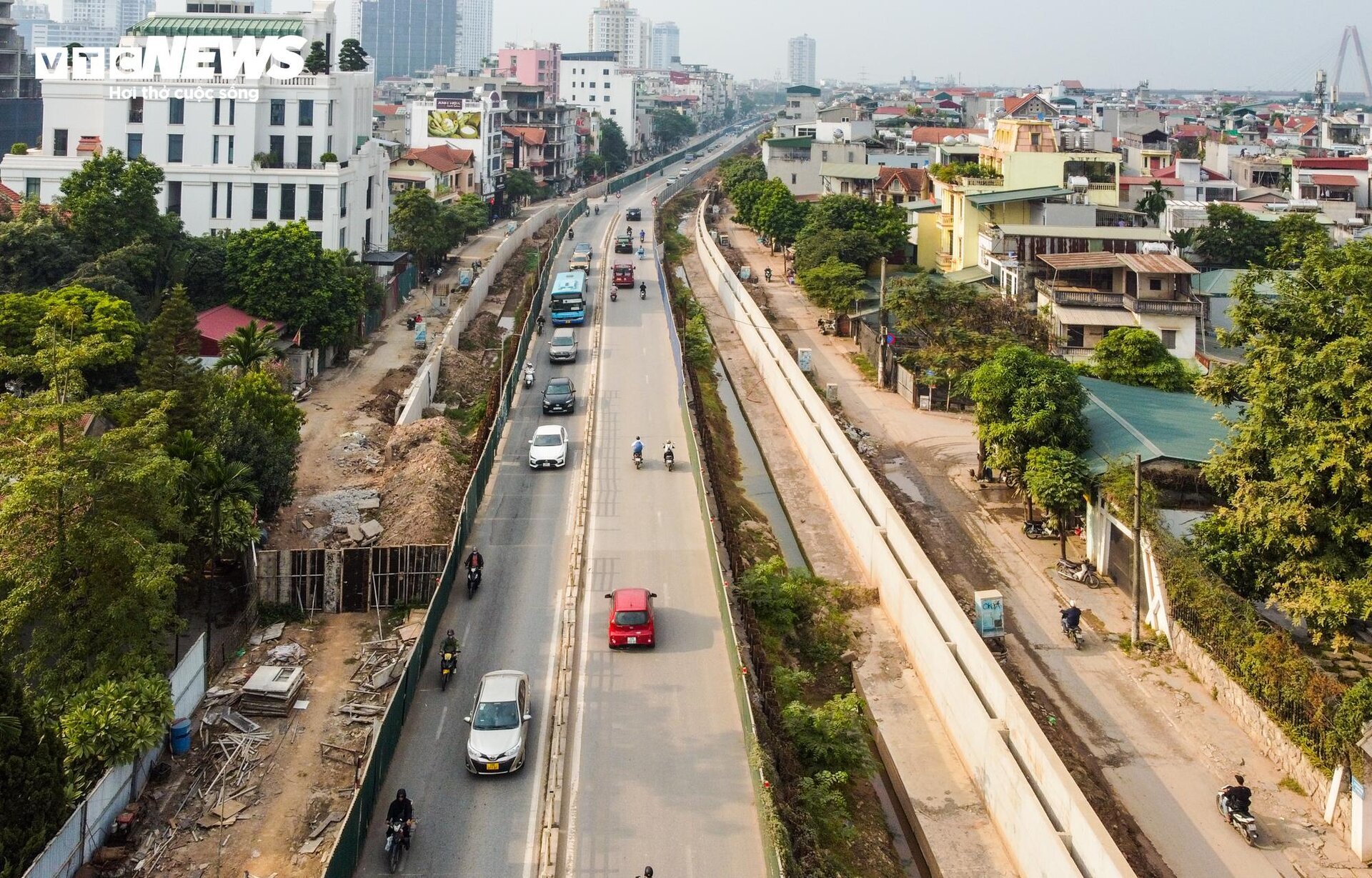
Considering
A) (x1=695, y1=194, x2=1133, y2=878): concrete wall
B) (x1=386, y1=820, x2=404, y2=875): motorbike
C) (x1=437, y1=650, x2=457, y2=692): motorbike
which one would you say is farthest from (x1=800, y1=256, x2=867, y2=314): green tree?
(x1=386, y1=820, x2=404, y2=875): motorbike

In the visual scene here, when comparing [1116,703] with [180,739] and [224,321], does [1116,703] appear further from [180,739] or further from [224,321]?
[224,321]

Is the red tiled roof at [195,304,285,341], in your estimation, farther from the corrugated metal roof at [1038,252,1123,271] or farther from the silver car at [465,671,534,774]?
the corrugated metal roof at [1038,252,1123,271]

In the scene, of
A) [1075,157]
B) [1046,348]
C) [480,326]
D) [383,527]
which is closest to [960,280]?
[1046,348]

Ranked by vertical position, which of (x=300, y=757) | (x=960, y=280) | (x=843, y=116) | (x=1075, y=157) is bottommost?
(x=300, y=757)

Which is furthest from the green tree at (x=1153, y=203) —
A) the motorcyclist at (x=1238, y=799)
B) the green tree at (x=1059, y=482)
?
the motorcyclist at (x=1238, y=799)

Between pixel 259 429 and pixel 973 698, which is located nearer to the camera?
pixel 973 698

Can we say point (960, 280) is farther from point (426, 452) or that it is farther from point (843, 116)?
point (843, 116)

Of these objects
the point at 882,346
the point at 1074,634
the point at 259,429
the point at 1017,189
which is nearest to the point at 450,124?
the point at 1017,189
